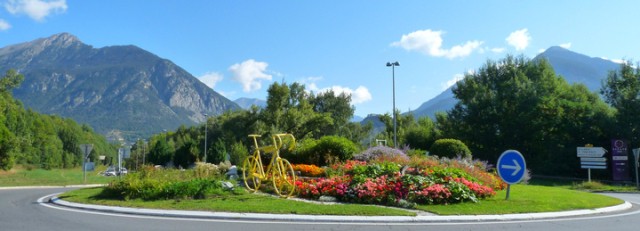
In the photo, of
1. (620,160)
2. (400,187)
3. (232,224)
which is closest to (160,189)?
(232,224)

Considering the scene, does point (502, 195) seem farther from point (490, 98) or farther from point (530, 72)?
point (530, 72)

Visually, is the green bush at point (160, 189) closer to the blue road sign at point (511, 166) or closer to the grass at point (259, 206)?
the grass at point (259, 206)

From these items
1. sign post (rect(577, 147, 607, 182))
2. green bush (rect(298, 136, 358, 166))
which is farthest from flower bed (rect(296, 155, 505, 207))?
sign post (rect(577, 147, 607, 182))

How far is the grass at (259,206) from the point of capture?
1130 centimetres

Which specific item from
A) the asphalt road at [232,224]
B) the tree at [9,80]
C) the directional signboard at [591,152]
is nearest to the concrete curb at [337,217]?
the asphalt road at [232,224]

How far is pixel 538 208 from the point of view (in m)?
12.3

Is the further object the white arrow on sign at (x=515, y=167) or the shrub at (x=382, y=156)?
the shrub at (x=382, y=156)

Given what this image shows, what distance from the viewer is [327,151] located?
20688mm

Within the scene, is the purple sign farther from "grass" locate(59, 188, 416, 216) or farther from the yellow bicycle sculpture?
"grass" locate(59, 188, 416, 216)

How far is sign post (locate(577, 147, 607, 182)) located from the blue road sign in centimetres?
2048

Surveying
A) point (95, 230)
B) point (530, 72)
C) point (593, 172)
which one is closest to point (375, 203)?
point (95, 230)

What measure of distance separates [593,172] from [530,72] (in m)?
13.5

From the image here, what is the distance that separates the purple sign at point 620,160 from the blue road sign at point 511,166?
23.9 m

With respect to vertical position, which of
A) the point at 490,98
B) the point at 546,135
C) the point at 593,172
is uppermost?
the point at 490,98
